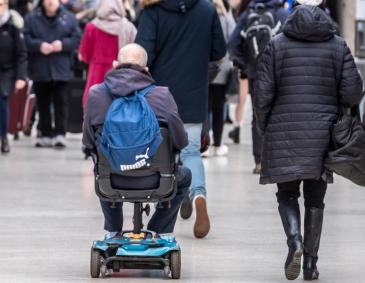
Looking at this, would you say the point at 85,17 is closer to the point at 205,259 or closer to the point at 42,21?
the point at 42,21

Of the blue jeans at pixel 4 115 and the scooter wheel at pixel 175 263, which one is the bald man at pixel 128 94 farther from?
the blue jeans at pixel 4 115

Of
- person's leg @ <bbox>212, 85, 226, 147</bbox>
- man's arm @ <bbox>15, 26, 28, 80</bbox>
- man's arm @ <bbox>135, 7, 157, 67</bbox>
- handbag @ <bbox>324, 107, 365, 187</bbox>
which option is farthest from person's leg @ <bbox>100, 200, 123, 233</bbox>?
man's arm @ <bbox>15, 26, 28, 80</bbox>

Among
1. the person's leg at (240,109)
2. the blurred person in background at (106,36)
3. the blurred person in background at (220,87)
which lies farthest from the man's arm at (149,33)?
the person's leg at (240,109)

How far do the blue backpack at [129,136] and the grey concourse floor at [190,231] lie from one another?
2.36 ft

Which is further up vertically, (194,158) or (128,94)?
(128,94)

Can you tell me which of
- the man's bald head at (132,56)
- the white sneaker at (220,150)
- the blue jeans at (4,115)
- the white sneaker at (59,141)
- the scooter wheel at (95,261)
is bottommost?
the white sneaker at (59,141)

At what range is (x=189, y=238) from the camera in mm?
10781

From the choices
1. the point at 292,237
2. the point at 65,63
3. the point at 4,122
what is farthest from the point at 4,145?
the point at 292,237

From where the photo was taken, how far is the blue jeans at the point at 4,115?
1811 centimetres

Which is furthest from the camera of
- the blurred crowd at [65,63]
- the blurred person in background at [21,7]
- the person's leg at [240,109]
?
the blurred person in background at [21,7]

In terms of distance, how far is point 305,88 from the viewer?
875 centimetres

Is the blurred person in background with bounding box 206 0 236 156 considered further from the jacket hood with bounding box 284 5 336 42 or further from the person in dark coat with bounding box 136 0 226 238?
the jacket hood with bounding box 284 5 336 42

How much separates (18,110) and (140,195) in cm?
1166

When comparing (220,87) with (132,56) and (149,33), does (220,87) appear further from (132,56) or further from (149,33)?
(132,56)
